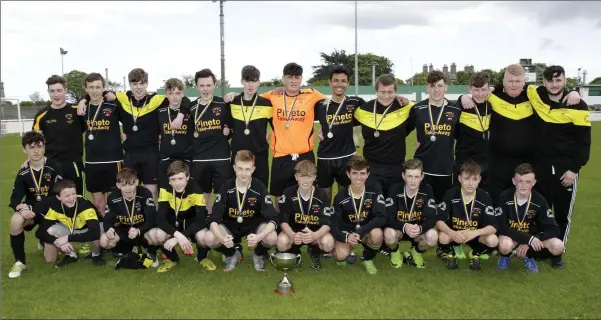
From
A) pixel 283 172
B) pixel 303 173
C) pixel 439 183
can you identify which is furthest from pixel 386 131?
pixel 283 172

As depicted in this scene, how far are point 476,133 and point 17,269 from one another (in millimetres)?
4659

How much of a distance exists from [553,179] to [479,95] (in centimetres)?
109

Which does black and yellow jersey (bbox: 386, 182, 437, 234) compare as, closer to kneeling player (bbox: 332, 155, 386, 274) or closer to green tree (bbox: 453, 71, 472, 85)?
kneeling player (bbox: 332, 155, 386, 274)

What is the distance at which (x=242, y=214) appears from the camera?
4.95 metres

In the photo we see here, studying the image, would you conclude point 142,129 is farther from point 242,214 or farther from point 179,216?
point 242,214

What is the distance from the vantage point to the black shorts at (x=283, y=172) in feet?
17.7

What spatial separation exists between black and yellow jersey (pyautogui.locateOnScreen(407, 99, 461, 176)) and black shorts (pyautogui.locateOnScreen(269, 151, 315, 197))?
1.18 m

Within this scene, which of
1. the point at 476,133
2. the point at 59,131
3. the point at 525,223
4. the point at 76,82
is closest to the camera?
the point at 525,223

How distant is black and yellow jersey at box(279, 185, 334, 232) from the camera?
4883mm

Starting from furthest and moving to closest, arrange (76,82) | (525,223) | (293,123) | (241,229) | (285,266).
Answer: (76,82), (293,123), (241,229), (525,223), (285,266)

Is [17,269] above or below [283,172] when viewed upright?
below

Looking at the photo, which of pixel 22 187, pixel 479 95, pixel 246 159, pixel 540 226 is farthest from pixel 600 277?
pixel 22 187

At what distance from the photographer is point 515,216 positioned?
4.86m

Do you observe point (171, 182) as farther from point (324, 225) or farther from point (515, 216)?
point (515, 216)
